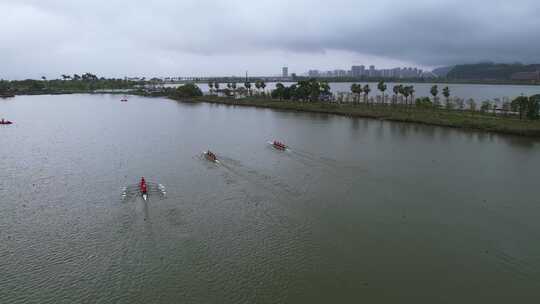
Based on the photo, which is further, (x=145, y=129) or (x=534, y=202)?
(x=145, y=129)

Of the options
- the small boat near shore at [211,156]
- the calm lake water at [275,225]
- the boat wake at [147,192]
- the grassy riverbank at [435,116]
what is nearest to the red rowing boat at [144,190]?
the boat wake at [147,192]

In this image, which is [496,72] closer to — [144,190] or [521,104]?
[521,104]

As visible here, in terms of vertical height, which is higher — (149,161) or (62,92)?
(62,92)

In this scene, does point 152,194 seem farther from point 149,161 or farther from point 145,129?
point 145,129

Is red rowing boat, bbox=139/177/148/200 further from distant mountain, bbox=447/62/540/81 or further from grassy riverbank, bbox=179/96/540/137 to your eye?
distant mountain, bbox=447/62/540/81

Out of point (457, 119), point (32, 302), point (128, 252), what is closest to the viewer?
point (32, 302)

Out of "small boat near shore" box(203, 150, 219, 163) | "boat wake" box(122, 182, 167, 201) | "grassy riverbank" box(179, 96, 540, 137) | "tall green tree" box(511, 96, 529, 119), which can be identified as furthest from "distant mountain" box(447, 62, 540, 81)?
"boat wake" box(122, 182, 167, 201)

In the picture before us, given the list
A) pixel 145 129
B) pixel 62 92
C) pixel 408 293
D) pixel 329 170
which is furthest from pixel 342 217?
pixel 62 92
